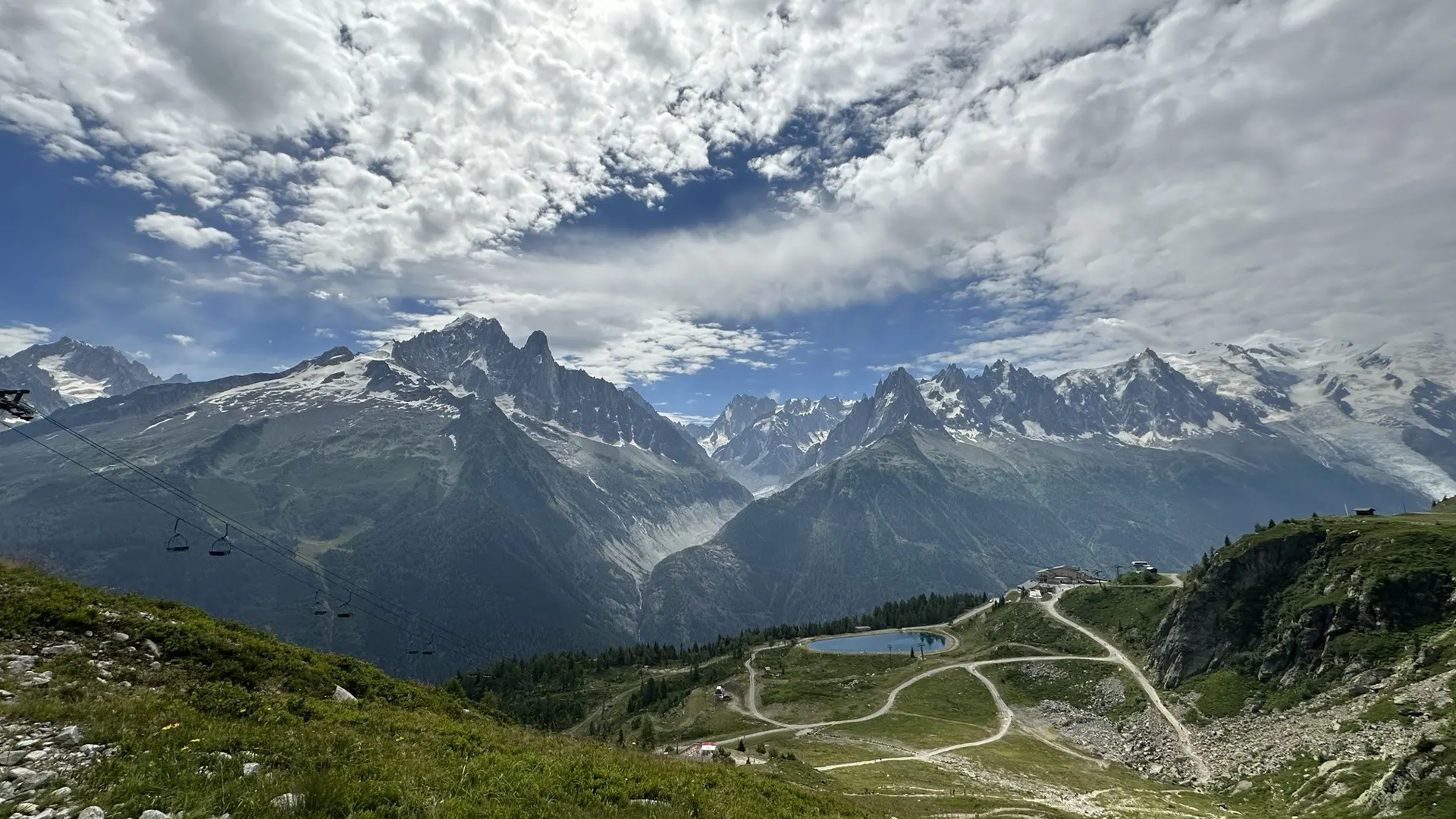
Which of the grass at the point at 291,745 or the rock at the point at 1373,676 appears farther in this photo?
the rock at the point at 1373,676

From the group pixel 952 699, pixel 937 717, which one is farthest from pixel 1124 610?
pixel 937 717

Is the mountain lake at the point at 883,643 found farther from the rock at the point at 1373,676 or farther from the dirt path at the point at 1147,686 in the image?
the rock at the point at 1373,676

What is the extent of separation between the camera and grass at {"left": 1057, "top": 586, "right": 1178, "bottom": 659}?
127 m

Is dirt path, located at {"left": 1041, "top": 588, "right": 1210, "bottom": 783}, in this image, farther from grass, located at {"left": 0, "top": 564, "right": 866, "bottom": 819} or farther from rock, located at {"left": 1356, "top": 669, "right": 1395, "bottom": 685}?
grass, located at {"left": 0, "top": 564, "right": 866, "bottom": 819}

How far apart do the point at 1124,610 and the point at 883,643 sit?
211ft

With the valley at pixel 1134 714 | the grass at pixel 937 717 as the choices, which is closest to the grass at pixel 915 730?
the grass at pixel 937 717

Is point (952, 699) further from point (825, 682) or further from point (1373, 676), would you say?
point (1373, 676)

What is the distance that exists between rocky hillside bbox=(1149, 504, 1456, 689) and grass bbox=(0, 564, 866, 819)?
90.4 metres

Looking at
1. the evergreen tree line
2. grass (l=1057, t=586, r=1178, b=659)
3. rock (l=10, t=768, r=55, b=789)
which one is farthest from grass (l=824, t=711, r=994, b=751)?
rock (l=10, t=768, r=55, b=789)

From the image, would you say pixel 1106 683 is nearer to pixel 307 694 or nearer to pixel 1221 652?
pixel 1221 652

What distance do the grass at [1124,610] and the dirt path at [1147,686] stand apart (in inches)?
81.8

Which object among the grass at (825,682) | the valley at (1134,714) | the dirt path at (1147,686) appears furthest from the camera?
the grass at (825,682)

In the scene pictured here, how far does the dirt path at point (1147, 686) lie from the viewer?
75.0 m

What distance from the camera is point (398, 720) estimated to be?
22.0 m
